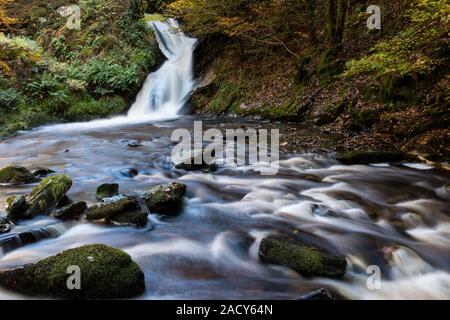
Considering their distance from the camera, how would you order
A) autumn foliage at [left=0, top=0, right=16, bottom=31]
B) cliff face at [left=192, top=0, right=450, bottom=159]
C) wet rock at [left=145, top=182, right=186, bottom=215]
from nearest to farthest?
wet rock at [left=145, top=182, right=186, bottom=215], cliff face at [left=192, top=0, right=450, bottom=159], autumn foliage at [left=0, top=0, right=16, bottom=31]

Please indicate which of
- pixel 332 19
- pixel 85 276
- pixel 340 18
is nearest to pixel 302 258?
pixel 85 276

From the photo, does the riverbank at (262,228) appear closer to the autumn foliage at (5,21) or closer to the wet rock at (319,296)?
the wet rock at (319,296)

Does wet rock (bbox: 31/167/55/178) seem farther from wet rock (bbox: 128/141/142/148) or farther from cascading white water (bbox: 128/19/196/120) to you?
cascading white water (bbox: 128/19/196/120)

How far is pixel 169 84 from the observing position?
57.3ft

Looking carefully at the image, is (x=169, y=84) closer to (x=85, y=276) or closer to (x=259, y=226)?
(x=259, y=226)

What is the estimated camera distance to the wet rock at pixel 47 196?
5383 mm

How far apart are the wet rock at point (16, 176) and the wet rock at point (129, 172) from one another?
1.54 metres

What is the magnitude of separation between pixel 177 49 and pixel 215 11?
19.0 ft

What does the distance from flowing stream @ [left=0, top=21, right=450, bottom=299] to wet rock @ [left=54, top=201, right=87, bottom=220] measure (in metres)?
0.15

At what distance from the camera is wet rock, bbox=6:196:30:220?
5.26 metres

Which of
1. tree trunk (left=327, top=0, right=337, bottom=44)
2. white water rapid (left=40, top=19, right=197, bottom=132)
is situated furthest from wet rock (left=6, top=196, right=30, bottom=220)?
tree trunk (left=327, top=0, right=337, bottom=44)

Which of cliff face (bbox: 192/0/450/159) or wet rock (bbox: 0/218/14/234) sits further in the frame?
cliff face (bbox: 192/0/450/159)

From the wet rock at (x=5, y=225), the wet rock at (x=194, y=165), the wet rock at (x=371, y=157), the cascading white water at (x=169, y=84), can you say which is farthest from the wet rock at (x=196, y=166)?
the cascading white water at (x=169, y=84)
